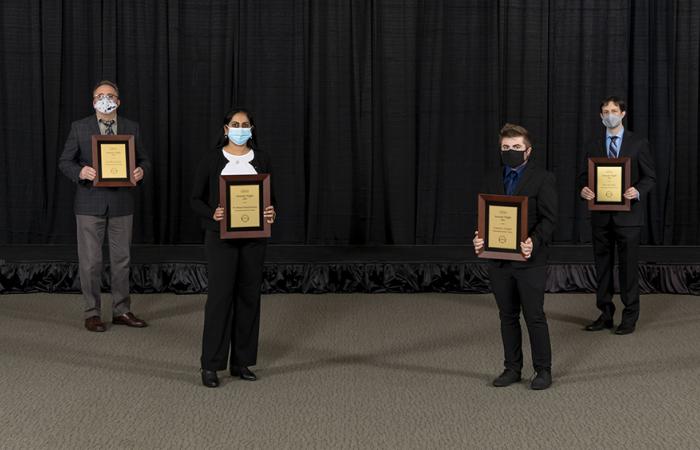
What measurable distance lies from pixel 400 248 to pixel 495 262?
3377 mm

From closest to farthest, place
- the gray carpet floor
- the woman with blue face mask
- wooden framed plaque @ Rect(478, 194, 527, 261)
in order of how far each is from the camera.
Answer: the gray carpet floor < wooden framed plaque @ Rect(478, 194, 527, 261) < the woman with blue face mask

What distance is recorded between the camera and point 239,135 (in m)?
4.73

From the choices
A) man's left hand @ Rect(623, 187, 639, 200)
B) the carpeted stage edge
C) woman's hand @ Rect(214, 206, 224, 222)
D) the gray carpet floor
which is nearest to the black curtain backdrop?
the carpeted stage edge

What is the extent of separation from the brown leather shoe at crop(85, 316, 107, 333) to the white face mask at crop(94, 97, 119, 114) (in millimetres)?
1376

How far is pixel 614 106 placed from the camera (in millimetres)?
5859

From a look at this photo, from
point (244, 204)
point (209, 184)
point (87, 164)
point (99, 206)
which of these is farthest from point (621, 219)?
point (87, 164)

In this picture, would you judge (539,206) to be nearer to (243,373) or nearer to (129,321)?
(243,373)

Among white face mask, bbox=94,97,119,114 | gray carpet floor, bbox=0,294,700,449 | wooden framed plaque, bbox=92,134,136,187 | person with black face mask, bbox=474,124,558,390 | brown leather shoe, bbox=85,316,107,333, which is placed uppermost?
white face mask, bbox=94,97,119,114

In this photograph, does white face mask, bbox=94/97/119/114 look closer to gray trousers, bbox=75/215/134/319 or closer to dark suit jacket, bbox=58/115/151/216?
dark suit jacket, bbox=58/115/151/216

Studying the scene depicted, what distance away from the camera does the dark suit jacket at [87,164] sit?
6.01m

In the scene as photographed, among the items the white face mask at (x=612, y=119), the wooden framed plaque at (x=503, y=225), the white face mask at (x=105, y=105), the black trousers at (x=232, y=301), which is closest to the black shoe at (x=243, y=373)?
the black trousers at (x=232, y=301)

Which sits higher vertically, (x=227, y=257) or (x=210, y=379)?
(x=227, y=257)

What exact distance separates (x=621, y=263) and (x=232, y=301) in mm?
2679

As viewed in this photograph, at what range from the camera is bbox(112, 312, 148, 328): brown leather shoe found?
6.24 m
